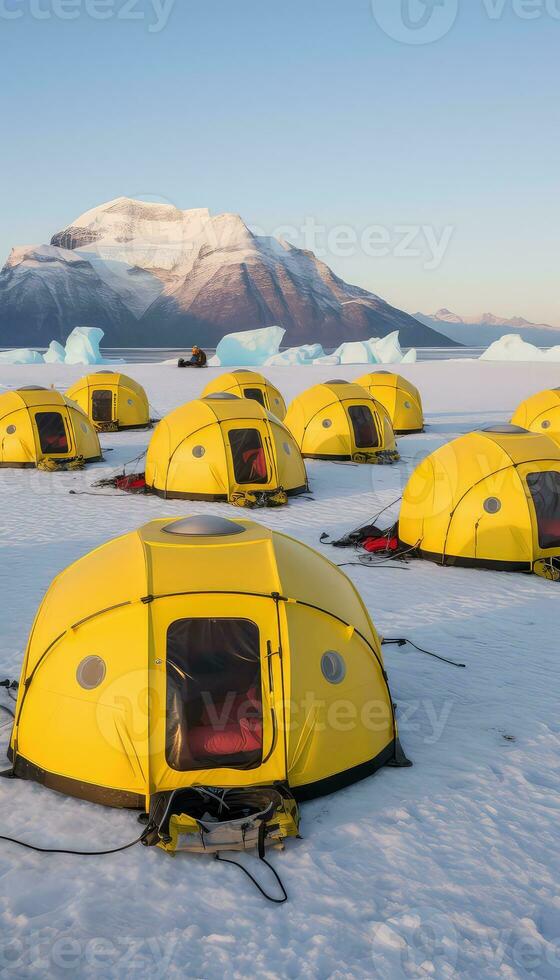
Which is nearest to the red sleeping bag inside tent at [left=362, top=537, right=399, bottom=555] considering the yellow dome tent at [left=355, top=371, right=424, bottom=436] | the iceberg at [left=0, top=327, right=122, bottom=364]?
the yellow dome tent at [left=355, top=371, right=424, bottom=436]

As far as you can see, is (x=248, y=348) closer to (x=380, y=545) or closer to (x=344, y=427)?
(x=344, y=427)

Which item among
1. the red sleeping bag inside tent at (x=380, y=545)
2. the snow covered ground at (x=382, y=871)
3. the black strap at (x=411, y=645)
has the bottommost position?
the snow covered ground at (x=382, y=871)

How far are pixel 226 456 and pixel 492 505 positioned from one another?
19.5 feet

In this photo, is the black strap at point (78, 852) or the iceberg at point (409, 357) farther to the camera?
the iceberg at point (409, 357)

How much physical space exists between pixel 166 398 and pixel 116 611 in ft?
100

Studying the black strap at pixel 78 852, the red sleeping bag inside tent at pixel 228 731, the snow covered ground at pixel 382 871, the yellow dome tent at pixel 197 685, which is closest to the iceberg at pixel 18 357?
the snow covered ground at pixel 382 871

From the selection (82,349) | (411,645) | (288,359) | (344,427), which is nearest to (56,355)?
(82,349)

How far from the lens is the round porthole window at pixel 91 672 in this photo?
584 cm

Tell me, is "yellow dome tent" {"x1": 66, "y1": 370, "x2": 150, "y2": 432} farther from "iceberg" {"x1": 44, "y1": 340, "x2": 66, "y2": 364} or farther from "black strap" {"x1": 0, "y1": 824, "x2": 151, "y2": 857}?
"iceberg" {"x1": 44, "y1": 340, "x2": 66, "y2": 364}

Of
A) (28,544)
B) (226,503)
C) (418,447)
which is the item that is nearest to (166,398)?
(418,447)

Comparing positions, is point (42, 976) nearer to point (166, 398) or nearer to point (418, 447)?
point (418, 447)

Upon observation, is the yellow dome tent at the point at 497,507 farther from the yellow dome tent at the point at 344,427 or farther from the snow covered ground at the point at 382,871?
the yellow dome tent at the point at 344,427

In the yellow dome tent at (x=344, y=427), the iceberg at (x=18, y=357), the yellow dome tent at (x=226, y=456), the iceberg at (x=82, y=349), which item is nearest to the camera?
the yellow dome tent at (x=226, y=456)

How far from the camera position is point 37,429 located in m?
19.8
